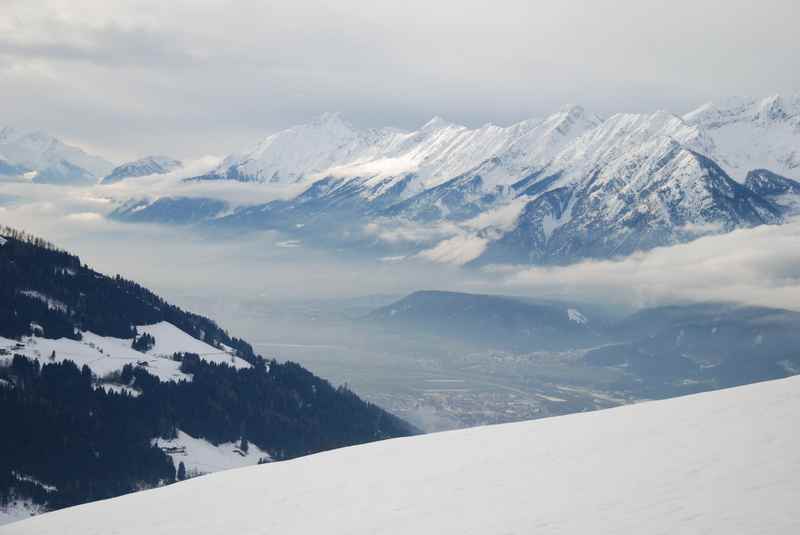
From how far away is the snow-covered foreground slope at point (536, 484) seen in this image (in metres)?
25.2

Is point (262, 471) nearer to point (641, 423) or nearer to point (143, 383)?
point (641, 423)

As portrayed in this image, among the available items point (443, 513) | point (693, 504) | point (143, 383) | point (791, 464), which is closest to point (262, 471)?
point (443, 513)

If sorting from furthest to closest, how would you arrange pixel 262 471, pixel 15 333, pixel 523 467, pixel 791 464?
1. pixel 15 333
2. pixel 262 471
3. pixel 523 467
4. pixel 791 464

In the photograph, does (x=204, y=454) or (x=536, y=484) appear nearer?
(x=536, y=484)

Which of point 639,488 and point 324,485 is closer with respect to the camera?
point 639,488

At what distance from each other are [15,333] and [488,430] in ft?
622

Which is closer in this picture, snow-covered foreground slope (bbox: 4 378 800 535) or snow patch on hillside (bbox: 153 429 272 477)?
snow-covered foreground slope (bbox: 4 378 800 535)

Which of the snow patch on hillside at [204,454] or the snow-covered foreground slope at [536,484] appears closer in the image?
the snow-covered foreground slope at [536,484]

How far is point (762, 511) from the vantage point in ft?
76.0

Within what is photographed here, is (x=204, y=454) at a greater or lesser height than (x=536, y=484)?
lesser

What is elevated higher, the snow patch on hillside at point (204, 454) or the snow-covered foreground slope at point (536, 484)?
the snow-covered foreground slope at point (536, 484)

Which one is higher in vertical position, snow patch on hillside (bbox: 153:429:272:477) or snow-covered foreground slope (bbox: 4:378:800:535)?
snow-covered foreground slope (bbox: 4:378:800:535)

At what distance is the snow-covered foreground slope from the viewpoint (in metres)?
25.2

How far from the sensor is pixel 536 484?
3056 cm
